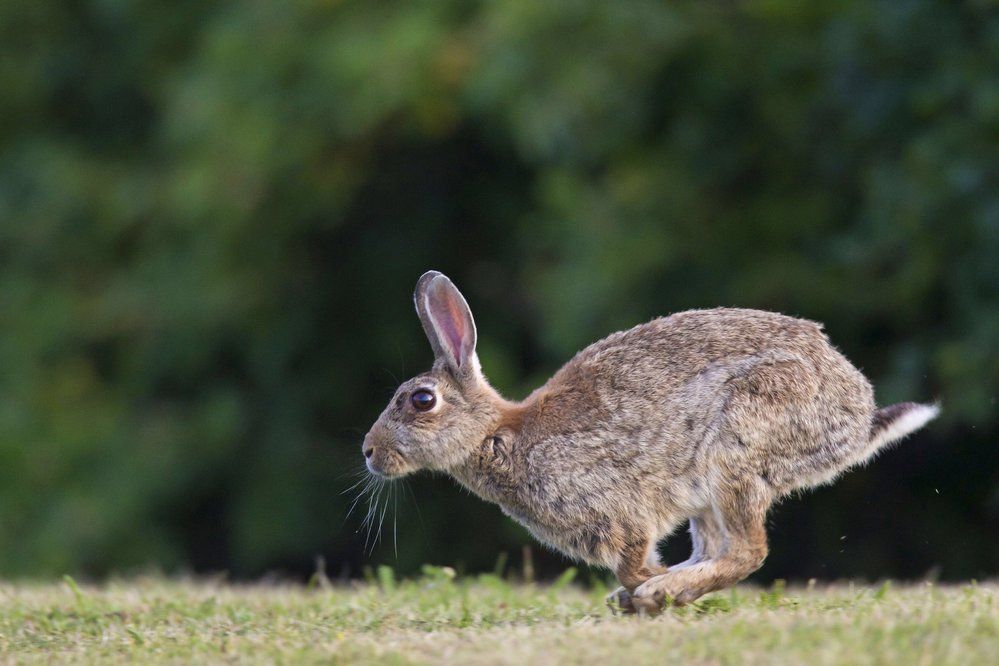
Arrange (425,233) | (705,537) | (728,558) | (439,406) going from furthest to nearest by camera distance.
→ (425,233) < (439,406) < (705,537) < (728,558)

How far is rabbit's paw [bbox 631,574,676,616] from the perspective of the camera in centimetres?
538

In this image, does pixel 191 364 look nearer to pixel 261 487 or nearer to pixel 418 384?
pixel 261 487

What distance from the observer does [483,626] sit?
17.4ft

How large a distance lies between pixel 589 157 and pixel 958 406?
3813 millimetres

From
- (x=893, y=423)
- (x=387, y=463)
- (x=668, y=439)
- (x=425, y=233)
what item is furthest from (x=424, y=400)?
(x=425, y=233)

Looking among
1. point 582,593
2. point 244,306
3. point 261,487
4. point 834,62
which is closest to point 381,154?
point 244,306

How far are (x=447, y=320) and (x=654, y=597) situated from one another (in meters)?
1.48

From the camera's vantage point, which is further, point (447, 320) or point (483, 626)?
point (447, 320)

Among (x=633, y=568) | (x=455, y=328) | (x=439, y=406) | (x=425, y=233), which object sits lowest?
(x=633, y=568)

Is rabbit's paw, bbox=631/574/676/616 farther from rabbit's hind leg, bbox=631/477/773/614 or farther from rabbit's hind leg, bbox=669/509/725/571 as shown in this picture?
rabbit's hind leg, bbox=669/509/725/571

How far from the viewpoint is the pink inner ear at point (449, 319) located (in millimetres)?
6051

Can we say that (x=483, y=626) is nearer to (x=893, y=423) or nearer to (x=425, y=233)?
(x=893, y=423)

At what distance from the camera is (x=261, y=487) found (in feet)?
42.8

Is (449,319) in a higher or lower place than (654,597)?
higher
